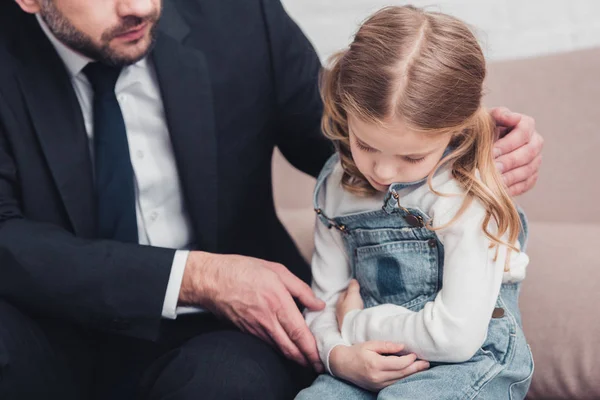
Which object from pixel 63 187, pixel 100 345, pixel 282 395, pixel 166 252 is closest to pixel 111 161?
pixel 63 187

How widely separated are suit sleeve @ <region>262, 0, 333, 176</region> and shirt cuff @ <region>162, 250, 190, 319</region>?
13.9 inches

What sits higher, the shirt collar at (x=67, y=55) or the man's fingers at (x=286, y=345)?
the shirt collar at (x=67, y=55)

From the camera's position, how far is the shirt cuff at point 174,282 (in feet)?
3.86

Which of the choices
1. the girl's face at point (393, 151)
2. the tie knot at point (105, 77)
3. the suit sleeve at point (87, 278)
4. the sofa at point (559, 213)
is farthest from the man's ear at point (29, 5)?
the sofa at point (559, 213)

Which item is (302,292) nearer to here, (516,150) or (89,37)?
(516,150)

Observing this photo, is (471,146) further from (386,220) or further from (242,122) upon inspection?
(242,122)

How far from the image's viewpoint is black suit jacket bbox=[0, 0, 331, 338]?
3.83 feet

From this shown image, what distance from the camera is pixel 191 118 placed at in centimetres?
127

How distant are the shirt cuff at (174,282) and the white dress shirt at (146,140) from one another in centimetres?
8

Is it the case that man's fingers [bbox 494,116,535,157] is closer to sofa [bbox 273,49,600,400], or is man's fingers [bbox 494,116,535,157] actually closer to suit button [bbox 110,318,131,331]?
sofa [bbox 273,49,600,400]

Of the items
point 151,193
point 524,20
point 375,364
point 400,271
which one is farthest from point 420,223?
point 524,20

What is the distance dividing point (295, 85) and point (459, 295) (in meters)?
0.56

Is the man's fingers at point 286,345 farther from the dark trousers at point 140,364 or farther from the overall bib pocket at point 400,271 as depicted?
the overall bib pocket at point 400,271

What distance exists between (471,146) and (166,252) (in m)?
0.47
